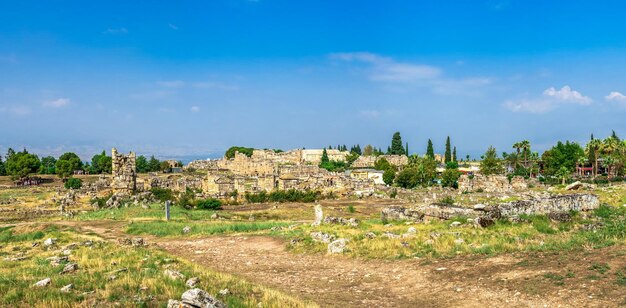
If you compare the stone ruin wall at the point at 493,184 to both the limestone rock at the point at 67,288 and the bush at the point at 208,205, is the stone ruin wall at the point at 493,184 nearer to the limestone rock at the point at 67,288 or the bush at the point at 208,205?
the bush at the point at 208,205

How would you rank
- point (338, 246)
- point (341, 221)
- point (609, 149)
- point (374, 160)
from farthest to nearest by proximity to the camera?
point (374, 160), point (609, 149), point (341, 221), point (338, 246)

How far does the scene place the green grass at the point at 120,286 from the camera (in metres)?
8.77

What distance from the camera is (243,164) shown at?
11519 cm

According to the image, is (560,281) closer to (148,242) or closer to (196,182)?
(148,242)

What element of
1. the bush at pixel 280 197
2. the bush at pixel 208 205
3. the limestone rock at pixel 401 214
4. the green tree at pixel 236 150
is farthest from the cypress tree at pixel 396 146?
the limestone rock at pixel 401 214

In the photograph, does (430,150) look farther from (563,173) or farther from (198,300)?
(198,300)

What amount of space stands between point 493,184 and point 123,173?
53.8 meters

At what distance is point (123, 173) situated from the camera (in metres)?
56.7

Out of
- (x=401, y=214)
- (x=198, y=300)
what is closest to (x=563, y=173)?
(x=401, y=214)

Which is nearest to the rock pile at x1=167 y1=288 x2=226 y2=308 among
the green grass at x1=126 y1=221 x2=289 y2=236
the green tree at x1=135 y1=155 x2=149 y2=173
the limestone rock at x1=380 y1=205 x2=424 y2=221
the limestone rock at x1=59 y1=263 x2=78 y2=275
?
the limestone rock at x1=59 y1=263 x2=78 y2=275

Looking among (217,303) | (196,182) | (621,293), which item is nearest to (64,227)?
(217,303)

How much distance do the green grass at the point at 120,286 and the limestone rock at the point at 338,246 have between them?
533cm

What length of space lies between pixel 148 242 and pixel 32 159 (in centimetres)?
9107

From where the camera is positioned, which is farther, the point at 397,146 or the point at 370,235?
the point at 397,146
